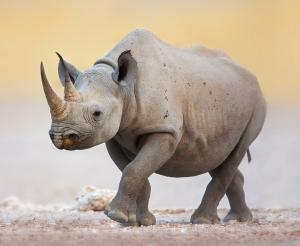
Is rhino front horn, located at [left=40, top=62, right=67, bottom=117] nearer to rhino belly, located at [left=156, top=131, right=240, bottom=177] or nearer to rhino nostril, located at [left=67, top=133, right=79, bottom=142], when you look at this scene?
rhino nostril, located at [left=67, top=133, right=79, bottom=142]

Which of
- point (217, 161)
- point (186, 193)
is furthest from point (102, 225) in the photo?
point (186, 193)

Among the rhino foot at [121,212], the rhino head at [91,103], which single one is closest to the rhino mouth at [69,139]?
the rhino head at [91,103]

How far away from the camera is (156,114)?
29.6 feet

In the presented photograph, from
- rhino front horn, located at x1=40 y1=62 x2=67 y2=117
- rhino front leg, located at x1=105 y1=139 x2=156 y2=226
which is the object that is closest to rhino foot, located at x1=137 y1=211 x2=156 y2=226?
rhino front leg, located at x1=105 y1=139 x2=156 y2=226

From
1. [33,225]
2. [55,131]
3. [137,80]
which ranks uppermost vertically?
[137,80]

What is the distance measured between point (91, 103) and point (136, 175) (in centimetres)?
80

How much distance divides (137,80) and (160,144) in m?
0.65

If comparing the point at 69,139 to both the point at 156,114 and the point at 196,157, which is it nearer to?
the point at 156,114

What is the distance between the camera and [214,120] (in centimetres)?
977

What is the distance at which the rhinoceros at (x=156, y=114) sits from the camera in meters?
8.59

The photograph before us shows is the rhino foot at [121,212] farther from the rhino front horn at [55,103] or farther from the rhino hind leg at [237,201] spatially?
the rhino hind leg at [237,201]

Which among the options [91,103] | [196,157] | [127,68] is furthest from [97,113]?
[196,157]

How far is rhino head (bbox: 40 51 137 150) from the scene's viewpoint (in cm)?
835

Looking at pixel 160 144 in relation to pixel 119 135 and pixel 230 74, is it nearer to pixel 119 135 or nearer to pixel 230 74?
pixel 119 135
